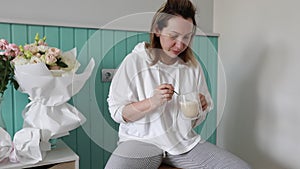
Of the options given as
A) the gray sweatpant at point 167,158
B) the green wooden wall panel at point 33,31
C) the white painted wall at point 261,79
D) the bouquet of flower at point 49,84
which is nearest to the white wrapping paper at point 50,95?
the bouquet of flower at point 49,84

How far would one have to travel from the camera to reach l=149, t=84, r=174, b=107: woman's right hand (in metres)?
0.97

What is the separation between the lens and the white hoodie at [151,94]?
3.49 feet

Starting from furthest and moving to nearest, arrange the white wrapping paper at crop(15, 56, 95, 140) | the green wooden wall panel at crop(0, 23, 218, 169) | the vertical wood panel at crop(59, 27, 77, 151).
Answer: the vertical wood panel at crop(59, 27, 77, 151) < the green wooden wall panel at crop(0, 23, 218, 169) < the white wrapping paper at crop(15, 56, 95, 140)

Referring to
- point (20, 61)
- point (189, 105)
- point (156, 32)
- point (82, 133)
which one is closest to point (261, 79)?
Answer: point (189, 105)

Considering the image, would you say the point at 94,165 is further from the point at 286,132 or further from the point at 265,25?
the point at 265,25

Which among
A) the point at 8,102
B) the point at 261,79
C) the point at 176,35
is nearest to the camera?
the point at 176,35

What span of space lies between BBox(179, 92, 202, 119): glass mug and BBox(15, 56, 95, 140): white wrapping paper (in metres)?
0.38

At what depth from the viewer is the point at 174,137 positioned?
3.77ft

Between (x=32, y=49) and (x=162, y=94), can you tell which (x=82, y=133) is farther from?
(x=162, y=94)

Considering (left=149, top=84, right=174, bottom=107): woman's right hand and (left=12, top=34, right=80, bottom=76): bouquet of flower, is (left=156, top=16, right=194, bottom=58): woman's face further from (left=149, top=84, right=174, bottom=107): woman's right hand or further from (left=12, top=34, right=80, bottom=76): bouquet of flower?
(left=12, top=34, right=80, bottom=76): bouquet of flower

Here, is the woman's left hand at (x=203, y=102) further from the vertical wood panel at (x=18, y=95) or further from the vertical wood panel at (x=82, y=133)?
the vertical wood panel at (x=18, y=95)

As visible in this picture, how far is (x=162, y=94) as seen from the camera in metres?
0.97

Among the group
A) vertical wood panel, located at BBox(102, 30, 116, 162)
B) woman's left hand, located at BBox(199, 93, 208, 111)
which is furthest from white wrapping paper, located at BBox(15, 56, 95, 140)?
woman's left hand, located at BBox(199, 93, 208, 111)

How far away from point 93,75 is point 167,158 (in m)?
0.46
